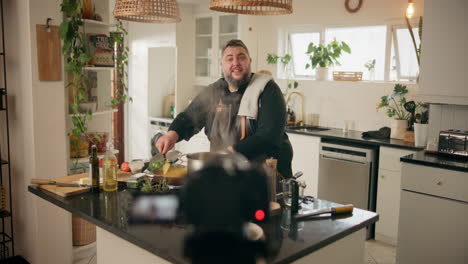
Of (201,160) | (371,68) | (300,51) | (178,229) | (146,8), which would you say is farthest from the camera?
(300,51)

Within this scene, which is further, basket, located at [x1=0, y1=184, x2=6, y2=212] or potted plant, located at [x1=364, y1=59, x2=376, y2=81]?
potted plant, located at [x1=364, y1=59, x2=376, y2=81]

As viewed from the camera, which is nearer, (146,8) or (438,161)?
(146,8)

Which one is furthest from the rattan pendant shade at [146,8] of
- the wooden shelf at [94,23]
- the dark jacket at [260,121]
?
the wooden shelf at [94,23]

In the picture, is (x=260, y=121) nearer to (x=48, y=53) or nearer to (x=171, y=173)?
(x=171, y=173)

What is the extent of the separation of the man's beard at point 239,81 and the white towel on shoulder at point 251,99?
0.03m

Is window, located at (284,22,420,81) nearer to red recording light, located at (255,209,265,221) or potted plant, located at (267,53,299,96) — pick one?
potted plant, located at (267,53,299,96)

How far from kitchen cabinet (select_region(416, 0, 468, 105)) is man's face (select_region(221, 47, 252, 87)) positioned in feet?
6.14

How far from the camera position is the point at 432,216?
319cm

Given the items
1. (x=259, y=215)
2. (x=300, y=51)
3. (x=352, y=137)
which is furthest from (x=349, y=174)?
(x=259, y=215)

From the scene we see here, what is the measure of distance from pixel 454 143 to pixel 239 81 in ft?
6.50

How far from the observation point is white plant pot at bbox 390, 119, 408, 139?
4.01 meters

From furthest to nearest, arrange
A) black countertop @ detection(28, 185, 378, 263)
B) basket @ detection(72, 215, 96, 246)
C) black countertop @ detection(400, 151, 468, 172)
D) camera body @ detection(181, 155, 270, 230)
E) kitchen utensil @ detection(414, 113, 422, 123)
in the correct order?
A: kitchen utensil @ detection(414, 113, 422, 123), basket @ detection(72, 215, 96, 246), black countertop @ detection(400, 151, 468, 172), black countertop @ detection(28, 185, 378, 263), camera body @ detection(181, 155, 270, 230)

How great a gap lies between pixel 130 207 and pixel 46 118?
1.48 meters

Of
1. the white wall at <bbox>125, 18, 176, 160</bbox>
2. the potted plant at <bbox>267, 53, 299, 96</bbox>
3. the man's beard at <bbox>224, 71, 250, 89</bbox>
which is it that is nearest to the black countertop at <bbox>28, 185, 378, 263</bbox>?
the man's beard at <bbox>224, 71, 250, 89</bbox>
